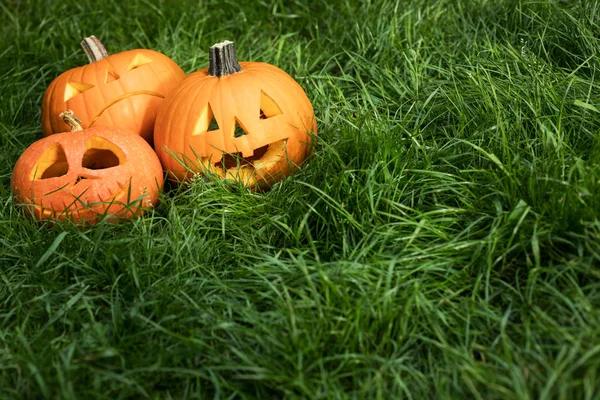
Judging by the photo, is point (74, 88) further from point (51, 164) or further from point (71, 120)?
point (51, 164)

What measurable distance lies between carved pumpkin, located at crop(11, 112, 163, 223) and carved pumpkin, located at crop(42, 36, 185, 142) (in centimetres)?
25

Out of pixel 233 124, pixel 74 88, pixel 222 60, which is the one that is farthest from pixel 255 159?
pixel 74 88

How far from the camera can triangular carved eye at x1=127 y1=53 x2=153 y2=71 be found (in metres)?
3.42

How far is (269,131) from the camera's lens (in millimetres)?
3014

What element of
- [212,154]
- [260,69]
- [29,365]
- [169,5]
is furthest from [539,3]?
[29,365]

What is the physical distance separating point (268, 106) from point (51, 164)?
97 centimetres

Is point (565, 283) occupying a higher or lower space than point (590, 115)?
lower

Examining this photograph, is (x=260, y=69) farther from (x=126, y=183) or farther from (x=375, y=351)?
(x=375, y=351)

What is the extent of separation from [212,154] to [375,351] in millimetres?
1240

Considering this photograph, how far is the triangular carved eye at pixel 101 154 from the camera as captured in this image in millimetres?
2986

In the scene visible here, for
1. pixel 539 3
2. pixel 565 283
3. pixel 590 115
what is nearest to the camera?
pixel 565 283

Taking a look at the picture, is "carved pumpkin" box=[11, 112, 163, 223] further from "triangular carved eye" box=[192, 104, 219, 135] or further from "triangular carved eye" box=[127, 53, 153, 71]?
"triangular carved eye" box=[127, 53, 153, 71]

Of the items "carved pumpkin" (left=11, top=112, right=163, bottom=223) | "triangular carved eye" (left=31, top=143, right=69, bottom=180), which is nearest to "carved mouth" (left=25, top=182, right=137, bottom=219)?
"carved pumpkin" (left=11, top=112, right=163, bottom=223)

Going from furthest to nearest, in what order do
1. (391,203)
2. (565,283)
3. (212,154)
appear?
(212,154), (391,203), (565,283)
